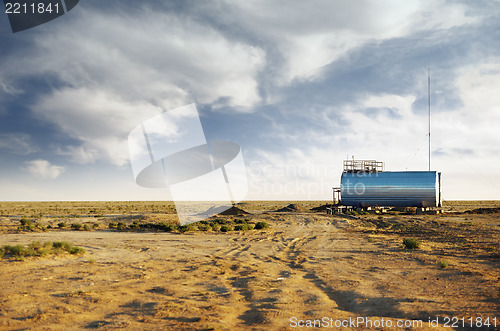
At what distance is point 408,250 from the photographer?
1739 centimetres

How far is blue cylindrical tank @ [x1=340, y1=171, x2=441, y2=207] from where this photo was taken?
4847 cm

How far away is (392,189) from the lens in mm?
49250

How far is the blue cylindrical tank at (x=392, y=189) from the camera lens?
48469 mm

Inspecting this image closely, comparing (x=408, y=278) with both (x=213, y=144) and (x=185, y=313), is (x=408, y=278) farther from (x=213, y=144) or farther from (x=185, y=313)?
(x=213, y=144)

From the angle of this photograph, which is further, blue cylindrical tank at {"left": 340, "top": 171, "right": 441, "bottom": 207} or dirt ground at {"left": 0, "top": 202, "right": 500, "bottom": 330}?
blue cylindrical tank at {"left": 340, "top": 171, "right": 441, "bottom": 207}

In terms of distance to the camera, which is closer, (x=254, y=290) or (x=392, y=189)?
(x=254, y=290)

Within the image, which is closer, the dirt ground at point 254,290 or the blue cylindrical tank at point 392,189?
the dirt ground at point 254,290

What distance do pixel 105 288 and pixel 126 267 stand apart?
3.36 m

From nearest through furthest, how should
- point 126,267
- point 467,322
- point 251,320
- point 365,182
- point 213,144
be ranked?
point 467,322, point 251,320, point 126,267, point 213,144, point 365,182

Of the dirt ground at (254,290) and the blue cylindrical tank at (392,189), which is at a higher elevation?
the blue cylindrical tank at (392,189)

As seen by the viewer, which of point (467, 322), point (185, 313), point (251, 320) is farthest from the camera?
point (185, 313)

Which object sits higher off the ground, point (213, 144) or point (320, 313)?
point (213, 144)

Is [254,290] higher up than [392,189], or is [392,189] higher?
[392,189]

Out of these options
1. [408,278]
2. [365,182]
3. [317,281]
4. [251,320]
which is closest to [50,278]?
[251,320]
